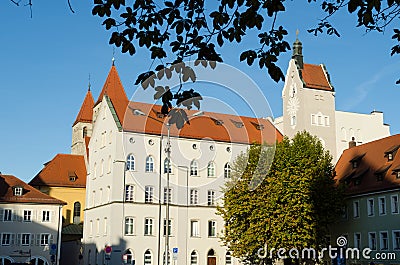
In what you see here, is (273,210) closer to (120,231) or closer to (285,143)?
(285,143)

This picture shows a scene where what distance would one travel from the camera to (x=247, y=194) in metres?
47.3

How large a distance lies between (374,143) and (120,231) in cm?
2704

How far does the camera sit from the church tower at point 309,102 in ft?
205

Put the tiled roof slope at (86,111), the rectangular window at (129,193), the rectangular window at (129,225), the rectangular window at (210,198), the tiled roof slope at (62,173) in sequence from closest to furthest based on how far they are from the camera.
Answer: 1. the rectangular window at (129,225)
2. the rectangular window at (129,193)
3. the rectangular window at (210,198)
4. the tiled roof slope at (62,173)
5. the tiled roof slope at (86,111)

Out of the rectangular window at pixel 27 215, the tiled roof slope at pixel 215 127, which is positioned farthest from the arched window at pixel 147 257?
the rectangular window at pixel 27 215

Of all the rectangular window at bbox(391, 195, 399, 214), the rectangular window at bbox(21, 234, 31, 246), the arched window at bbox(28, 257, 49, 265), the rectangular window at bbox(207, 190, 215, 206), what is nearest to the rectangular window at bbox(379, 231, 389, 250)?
the rectangular window at bbox(391, 195, 399, 214)

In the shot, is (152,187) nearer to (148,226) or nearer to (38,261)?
(148,226)

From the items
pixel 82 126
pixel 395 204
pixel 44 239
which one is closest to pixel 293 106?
pixel 395 204

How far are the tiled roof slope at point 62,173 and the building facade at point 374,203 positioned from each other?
1469 inches

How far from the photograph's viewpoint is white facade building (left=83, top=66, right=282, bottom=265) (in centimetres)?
5797

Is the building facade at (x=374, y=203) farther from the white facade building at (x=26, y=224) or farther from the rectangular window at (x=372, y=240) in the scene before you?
the white facade building at (x=26, y=224)

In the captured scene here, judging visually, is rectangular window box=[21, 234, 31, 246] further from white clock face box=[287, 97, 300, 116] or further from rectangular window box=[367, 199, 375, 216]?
rectangular window box=[367, 199, 375, 216]

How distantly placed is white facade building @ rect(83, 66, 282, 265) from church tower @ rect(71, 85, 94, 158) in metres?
27.6

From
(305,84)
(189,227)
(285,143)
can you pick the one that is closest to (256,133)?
(305,84)
